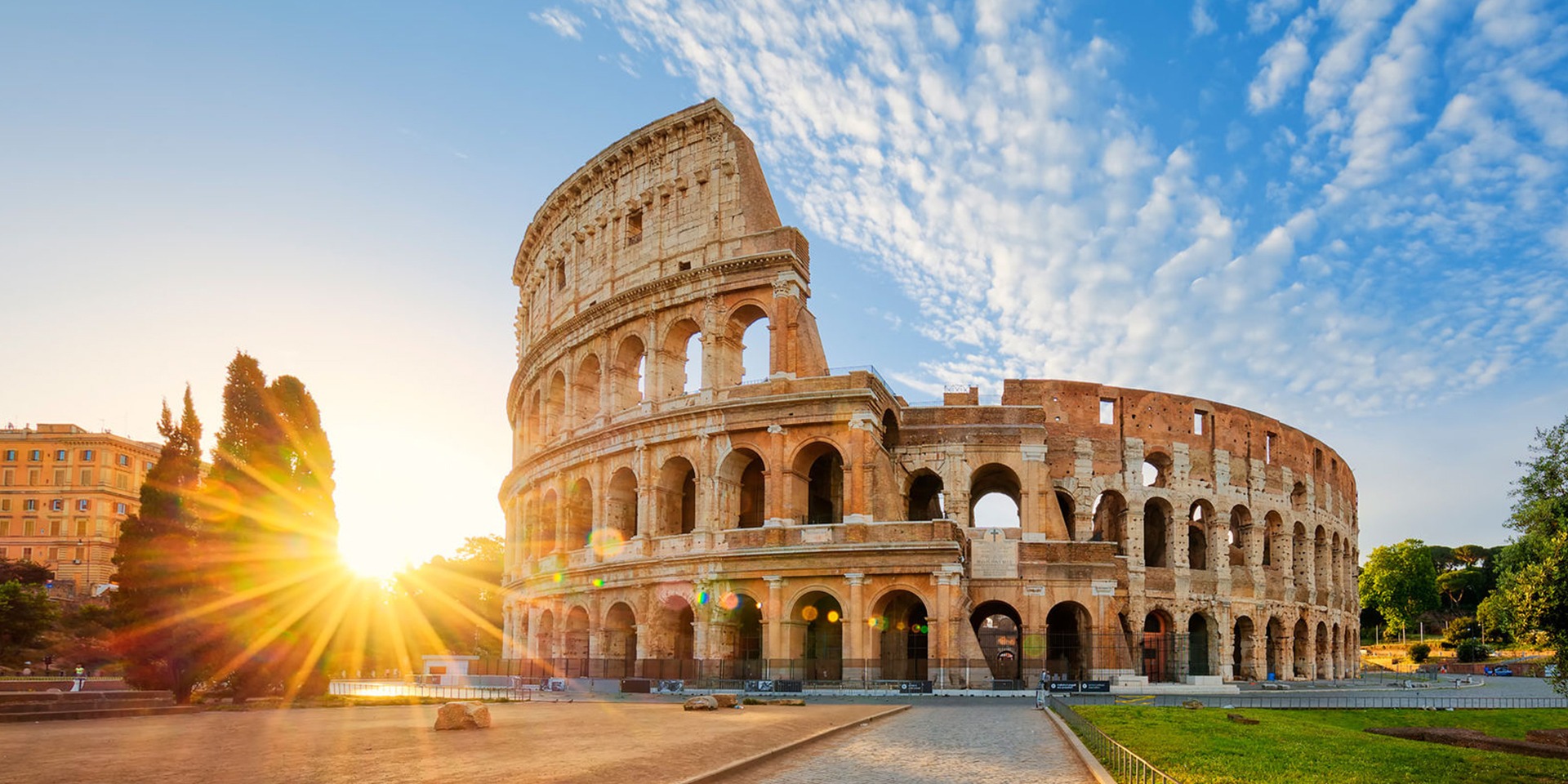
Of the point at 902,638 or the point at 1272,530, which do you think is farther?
the point at 1272,530

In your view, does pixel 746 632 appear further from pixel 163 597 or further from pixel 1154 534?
pixel 1154 534

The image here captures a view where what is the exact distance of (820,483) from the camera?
3819cm

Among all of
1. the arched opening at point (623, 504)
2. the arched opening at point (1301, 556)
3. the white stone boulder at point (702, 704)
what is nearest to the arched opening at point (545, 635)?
the arched opening at point (623, 504)

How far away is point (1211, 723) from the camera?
19.8 meters

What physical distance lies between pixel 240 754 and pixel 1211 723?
16.5m

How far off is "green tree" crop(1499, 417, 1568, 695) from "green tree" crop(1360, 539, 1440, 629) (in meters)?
78.1

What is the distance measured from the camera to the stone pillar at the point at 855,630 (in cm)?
3127

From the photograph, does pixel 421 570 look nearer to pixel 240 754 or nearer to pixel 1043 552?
pixel 1043 552

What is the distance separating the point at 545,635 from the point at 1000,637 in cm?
2032

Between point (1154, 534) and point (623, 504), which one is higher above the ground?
point (623, 504)

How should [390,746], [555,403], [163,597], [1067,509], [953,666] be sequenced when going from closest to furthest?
1. [390,746]
2. [163,597]
3. [953,666]
4. [1067,509]
5. [555,403]

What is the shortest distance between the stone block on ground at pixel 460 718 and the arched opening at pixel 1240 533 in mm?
37517

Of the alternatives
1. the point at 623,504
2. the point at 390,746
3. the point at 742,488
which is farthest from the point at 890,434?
the point at 390,746

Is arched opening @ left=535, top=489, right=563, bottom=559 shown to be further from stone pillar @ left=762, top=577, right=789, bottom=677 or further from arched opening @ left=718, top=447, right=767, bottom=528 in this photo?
stone pillar @ left=762, top=577, right=789, bottom=677
